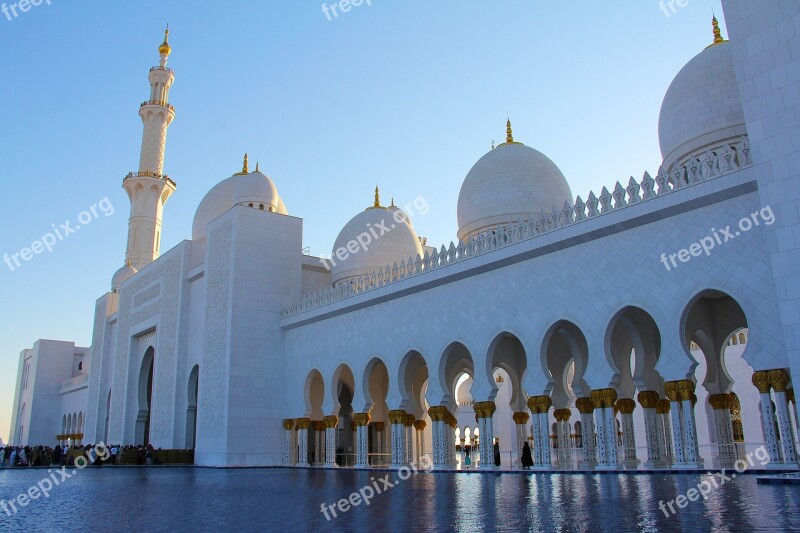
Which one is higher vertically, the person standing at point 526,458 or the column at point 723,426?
the column at point 723,426

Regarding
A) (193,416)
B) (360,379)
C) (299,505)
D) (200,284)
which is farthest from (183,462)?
(299,505)

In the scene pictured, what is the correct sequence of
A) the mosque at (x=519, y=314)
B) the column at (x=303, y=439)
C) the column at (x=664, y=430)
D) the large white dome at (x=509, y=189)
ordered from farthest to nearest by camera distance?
1. the column at (x=303, y=439)
2. the large white dome at (x=509, y=189)
3. the column at (x=664, y=430)
4. the mosque at (x=519, y=314)

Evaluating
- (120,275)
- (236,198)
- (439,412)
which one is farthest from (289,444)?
(120,275)

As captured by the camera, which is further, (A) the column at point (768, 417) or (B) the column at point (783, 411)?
(A) the column at point (768, 417)

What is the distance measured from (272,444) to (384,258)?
4.98m

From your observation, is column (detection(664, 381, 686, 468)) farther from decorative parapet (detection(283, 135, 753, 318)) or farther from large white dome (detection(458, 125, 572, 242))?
large white dome (detection(458, 125, 572, 242))

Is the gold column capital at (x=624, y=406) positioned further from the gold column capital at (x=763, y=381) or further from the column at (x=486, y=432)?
the gold column capital at (x=763, y=381)

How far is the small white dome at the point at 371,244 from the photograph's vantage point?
16.4m

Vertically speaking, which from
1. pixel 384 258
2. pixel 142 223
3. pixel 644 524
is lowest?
pixel 644 524

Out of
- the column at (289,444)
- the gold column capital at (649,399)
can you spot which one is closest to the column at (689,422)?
the gold column capital at (649,399)

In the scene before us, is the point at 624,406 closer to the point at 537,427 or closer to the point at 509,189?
the point at 537,427

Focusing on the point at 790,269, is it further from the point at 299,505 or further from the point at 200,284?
the point at 200,284

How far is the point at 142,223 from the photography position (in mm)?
24062

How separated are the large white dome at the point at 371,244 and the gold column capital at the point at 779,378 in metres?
9.79
